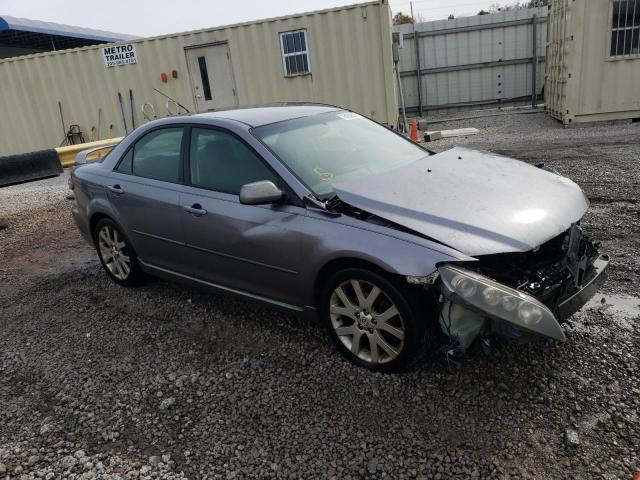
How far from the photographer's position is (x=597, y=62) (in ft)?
35.4

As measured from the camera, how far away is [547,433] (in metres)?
2.43

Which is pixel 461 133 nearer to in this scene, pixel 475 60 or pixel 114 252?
pixel 475 60

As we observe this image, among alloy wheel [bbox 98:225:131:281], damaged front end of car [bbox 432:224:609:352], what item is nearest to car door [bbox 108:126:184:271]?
alloy wheel [bbox 98:225:131:281]

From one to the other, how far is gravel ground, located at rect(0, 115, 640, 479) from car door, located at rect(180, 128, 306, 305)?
0.44 meters

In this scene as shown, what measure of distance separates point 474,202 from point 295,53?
10.1 m

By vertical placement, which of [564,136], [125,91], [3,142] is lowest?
[564,136]

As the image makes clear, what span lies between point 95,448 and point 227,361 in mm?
917

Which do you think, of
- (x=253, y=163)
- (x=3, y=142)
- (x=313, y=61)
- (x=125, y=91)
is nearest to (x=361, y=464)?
(x=253, y=163)

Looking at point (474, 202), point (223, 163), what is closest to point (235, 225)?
point (223, 163)

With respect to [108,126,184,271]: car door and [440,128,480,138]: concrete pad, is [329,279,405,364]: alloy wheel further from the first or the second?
[440,128,480,138]: concrete pad

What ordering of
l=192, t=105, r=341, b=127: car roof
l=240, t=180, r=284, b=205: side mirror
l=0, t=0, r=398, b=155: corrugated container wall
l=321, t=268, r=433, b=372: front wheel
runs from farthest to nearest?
l=0, t=0, r=398, b=155: corrugated container wall, l=192, t=105, r=341, b=127: car roof, l=240, t=180, r=284, b=205: side mirror, l=321, t=268, r=433, b=372: front wheel

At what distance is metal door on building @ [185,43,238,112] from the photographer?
485 inches

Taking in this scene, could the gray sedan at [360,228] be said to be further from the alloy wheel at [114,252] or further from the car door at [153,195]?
the alloy wheel at [114,252]

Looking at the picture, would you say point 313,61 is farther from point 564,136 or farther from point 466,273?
point 466,273
